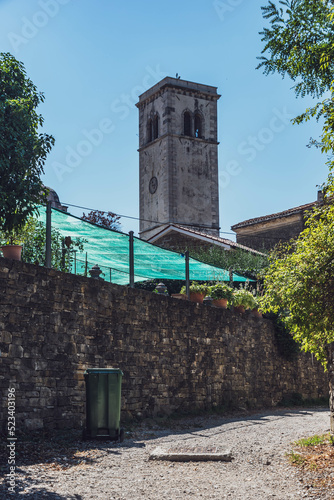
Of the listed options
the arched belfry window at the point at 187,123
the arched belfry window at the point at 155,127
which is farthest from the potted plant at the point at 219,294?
the arched belfry window at the point at 155,127

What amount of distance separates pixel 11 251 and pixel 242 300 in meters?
8.49

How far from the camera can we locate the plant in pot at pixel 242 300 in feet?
53.3

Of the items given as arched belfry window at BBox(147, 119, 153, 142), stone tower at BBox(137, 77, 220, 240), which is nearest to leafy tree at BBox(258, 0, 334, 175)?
stone tower at BBox(137, 77, 220, 240)

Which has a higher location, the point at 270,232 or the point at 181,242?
the point at 270,232

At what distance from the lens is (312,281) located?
8609 millimetres

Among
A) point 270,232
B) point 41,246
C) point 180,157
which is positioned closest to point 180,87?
point 180,157

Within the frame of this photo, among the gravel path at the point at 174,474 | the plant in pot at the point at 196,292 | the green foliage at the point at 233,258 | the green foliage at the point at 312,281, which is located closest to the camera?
the gravel path at the point at 174,474

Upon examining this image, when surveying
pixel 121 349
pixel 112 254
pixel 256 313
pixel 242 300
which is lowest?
pixel 121 349

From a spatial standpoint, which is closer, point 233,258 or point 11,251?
point 11,251

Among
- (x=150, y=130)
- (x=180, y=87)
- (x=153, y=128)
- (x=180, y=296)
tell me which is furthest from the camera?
(x=150, y=130)

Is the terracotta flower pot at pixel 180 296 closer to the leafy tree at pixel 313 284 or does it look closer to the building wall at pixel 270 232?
the leafy tree at pixel 313 284

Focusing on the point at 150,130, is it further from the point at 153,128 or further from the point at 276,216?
the point at 276,216

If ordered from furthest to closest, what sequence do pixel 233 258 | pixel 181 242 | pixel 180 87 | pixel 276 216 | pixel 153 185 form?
pixel 153 185, pixel 180 87, pixel 276 216, pixel 181 242, pixel 233 258

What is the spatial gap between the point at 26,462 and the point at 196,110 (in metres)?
40.7
